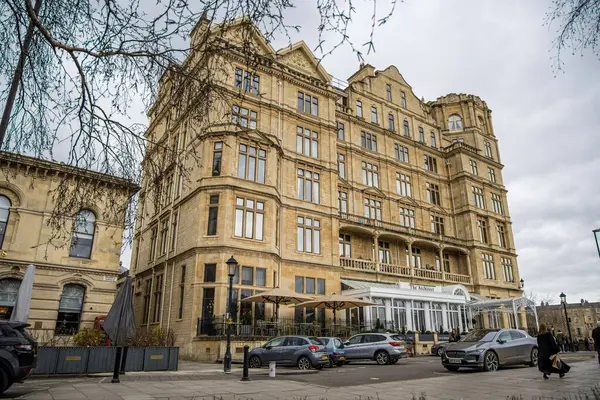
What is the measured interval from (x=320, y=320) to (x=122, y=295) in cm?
1710

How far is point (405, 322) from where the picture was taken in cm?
3039

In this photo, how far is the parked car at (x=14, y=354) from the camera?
28.9 feet

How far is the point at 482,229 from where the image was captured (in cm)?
4284

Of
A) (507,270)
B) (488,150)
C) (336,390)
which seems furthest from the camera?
(488,150)

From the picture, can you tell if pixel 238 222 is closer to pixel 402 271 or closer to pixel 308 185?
pixel 308 185

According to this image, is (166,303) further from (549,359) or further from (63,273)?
(549,359)

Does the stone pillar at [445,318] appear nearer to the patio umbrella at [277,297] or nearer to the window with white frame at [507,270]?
the window with white frame at [507,270]

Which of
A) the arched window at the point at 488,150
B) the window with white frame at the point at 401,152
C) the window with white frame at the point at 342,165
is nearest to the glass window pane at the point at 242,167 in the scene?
the window with white frame at the point at 342,165

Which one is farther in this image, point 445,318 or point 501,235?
point 501,235

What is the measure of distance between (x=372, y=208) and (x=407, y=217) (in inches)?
173

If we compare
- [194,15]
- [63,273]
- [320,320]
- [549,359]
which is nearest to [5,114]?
[194,15]

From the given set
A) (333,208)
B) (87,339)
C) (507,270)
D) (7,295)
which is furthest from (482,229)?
(7,295)

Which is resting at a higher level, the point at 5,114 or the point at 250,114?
the point at 250,114

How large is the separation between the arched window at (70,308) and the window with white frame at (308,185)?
1516 cm
